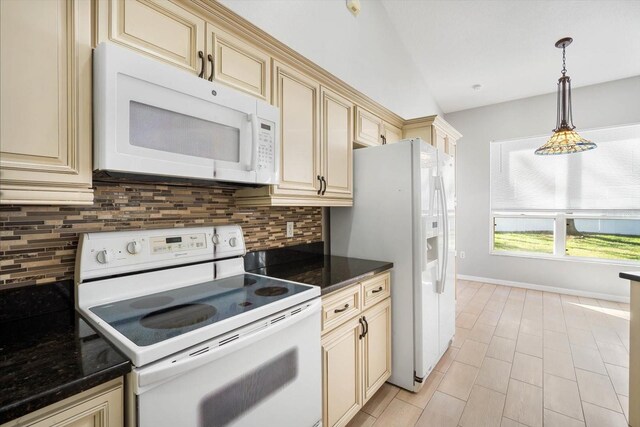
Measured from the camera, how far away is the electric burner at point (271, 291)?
1317 mm

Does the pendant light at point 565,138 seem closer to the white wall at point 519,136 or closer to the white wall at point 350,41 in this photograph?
the white wall at point 350,41

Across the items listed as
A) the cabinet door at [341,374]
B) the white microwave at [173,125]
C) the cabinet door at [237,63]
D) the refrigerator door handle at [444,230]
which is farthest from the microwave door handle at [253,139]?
the refrigerator door handle at [444,230]

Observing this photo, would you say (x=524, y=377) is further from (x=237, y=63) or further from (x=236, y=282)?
(x=237, y=63)

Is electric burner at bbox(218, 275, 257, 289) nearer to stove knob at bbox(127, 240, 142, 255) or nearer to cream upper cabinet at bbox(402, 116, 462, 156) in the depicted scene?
stove knob at bbox(127, 240, 142, 255)

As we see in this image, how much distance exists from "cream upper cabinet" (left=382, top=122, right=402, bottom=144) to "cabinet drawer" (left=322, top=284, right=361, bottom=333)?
155cm

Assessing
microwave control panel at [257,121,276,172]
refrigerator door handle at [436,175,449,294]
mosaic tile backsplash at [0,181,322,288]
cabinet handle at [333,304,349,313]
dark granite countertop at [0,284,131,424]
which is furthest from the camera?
refrigerator door handle at [436,175,449,294]

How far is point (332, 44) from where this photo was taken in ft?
8.22

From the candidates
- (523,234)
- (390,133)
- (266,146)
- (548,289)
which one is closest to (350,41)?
(390,133)

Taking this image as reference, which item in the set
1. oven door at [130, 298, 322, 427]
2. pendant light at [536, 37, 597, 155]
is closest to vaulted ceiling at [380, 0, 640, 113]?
pendant light at [536, 37, 597, 155]

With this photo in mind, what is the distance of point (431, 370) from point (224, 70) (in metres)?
2.43

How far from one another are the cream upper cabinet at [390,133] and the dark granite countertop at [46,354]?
8.01ft

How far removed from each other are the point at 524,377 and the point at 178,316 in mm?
2531

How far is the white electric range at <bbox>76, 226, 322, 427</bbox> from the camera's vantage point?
855 mm

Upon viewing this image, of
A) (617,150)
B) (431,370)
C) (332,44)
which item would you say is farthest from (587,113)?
(431,370)
